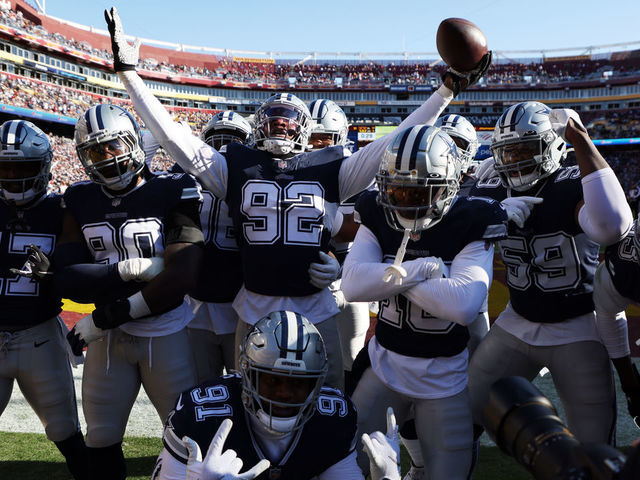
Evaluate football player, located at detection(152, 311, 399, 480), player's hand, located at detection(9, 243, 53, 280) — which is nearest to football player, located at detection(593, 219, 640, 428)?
football player, located at detection(152, 311, 399, 480)

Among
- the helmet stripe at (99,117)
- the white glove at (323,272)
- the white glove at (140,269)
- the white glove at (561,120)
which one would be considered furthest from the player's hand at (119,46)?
the white glove at (561,120)

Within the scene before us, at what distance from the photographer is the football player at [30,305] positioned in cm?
304

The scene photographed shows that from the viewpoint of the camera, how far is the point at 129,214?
2.86m

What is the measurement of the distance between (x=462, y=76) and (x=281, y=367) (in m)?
1.92

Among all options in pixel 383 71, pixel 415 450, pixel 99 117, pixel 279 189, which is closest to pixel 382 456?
pixel 415 450

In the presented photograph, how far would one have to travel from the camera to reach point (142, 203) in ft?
9.49

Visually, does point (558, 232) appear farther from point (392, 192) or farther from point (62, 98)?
point (62, 98)

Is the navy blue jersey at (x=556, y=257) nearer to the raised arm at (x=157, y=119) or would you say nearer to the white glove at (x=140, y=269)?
the raised arm at (x=157, y=119)

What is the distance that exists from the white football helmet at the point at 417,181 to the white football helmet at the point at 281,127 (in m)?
0.84

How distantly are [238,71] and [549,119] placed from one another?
49126 mm

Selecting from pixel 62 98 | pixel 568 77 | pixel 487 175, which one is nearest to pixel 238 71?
pixel 62 98

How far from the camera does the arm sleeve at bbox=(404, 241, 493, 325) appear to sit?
2.29 m

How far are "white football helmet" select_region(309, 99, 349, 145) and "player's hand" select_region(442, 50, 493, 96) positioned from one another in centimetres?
176

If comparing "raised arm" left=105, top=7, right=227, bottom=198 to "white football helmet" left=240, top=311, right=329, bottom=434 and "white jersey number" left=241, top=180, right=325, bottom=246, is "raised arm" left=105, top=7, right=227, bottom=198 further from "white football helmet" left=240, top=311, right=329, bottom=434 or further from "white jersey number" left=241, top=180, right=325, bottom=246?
"white football helmet" left=240, top=311, right=329, bottom=434
